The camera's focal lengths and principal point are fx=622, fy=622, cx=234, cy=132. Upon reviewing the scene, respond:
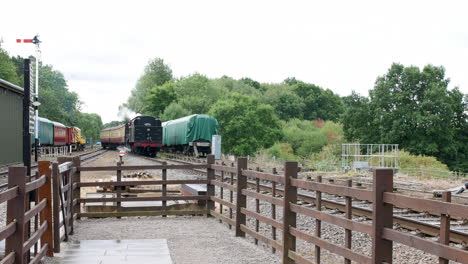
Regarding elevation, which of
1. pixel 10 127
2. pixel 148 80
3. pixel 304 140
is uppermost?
pixel 148 80

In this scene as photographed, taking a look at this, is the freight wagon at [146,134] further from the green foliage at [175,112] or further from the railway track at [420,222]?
the railway track at [420,222]

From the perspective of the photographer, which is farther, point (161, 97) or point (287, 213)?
point (161, 97)

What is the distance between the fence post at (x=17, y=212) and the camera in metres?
5.44

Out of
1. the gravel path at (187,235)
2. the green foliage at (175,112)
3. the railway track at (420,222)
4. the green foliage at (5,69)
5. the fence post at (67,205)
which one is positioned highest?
the green foliage at (5,69)

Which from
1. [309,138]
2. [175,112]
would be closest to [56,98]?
[175,112]

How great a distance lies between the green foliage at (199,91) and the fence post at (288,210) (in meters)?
80.2

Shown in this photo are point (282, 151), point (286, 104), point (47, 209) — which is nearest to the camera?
point (47, 209)

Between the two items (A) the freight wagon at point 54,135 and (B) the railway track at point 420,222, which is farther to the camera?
(A) the freight wagon at point 54,135

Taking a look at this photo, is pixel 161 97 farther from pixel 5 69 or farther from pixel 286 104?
pixel 5 69

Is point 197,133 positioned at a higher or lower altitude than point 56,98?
lower

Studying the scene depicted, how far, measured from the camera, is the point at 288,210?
7.61 m

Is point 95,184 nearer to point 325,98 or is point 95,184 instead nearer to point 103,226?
point 103,226

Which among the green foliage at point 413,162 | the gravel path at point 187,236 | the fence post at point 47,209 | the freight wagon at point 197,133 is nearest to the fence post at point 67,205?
the gravel path at point 187,236

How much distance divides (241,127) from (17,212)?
65.3m
